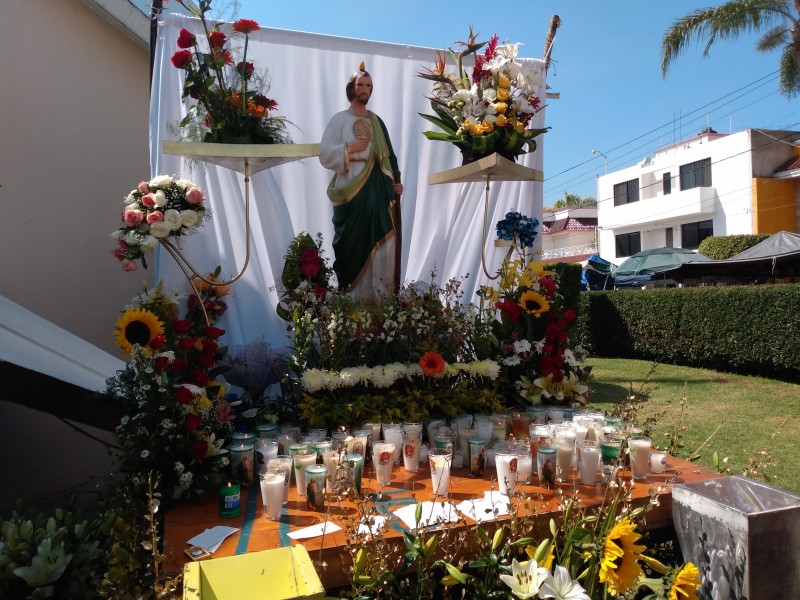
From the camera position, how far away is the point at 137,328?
3014 mm

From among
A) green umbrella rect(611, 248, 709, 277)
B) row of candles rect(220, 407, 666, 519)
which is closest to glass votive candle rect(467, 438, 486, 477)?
row of candles rect(220, 407, 666, 519)

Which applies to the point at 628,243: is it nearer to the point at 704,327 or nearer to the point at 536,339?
the point at 704,327

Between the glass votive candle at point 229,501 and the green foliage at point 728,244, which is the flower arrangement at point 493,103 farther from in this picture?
the green foliage at point 728,244

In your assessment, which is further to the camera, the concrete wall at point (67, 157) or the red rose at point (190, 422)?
the concrete wall at point (67, 157)

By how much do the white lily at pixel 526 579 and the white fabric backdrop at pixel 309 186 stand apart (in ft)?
10.8

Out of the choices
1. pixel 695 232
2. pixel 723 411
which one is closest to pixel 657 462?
pixel 723 411

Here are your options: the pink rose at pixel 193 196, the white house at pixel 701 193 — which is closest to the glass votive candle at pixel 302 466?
the pink rose at pixel 193 196

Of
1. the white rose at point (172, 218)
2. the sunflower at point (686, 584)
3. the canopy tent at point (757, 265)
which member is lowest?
the sunflower at point (686, 584)

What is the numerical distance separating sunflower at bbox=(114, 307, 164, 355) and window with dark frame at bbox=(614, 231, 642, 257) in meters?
25.5

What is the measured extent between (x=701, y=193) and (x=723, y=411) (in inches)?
666

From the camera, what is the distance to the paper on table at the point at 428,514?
6.79 feet

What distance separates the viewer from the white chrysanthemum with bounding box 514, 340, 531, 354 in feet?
12.9

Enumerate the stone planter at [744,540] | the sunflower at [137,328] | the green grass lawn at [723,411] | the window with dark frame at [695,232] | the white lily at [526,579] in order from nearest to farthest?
the white lily at [526,579] → the stone planter at [744,540] → the sunflower at [137,328] → the green grass lawn at [723,411] → the window with dark frame at [695,232]

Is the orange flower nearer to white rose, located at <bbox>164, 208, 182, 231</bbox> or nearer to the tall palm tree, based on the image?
white rose, located at <bbox>164, 208, 182, 231</bbox>
